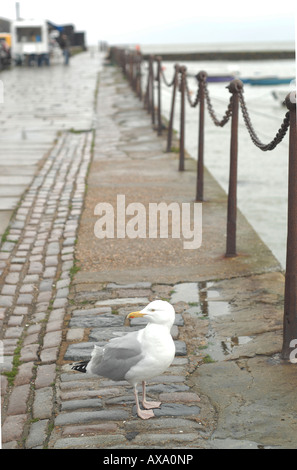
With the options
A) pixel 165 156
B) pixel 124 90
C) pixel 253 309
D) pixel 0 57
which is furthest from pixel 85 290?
pixel 0 57

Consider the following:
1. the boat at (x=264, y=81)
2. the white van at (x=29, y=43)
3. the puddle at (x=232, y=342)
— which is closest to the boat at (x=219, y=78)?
the boat at (x=264, y=81)

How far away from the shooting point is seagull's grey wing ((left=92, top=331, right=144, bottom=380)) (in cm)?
303

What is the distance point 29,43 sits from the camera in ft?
115

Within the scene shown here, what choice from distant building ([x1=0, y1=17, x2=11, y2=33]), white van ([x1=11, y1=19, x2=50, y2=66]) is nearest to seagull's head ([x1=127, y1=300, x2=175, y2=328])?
white van ([x1=11, y1=19, x2=50, y2=66])

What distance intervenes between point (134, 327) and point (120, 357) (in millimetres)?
958

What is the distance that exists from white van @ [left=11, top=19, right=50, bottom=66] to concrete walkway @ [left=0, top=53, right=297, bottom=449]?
28.6m

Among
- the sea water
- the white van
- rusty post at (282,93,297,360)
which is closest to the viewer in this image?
rusty post at (282,93,297,360)

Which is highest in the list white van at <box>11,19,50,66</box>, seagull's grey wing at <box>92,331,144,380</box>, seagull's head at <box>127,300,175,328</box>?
white van at <box>11,19,50,66</box>

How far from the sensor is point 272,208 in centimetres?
795

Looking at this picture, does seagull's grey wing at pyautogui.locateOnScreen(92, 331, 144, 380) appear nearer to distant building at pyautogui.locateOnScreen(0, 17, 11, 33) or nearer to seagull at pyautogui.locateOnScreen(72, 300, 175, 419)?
seagull at pyautogui.locateOnScreen(72, 300, 175, 419)

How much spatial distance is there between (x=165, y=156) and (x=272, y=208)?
203 centimetres

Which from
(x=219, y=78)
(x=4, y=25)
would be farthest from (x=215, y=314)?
(x=4, y=25)

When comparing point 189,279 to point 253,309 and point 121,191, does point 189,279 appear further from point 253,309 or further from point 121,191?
point 121,191

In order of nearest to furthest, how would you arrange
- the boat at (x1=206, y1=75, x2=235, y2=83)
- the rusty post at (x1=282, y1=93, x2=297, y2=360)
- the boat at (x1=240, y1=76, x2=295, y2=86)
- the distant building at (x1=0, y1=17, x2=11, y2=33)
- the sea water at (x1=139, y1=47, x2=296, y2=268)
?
the rusty post at (x1=282, y1=93, x2=297, y2=360) → the sea water at (x1=139, y1=47, x2=296, y2=268) → the boat at (x1=240, y1=76, x2=295, y2=86) → the boat at (x1=206, y1=75, x2=235, y2=83) → the distant building at (x1=0, y1=17, x2=11, y2=33)
